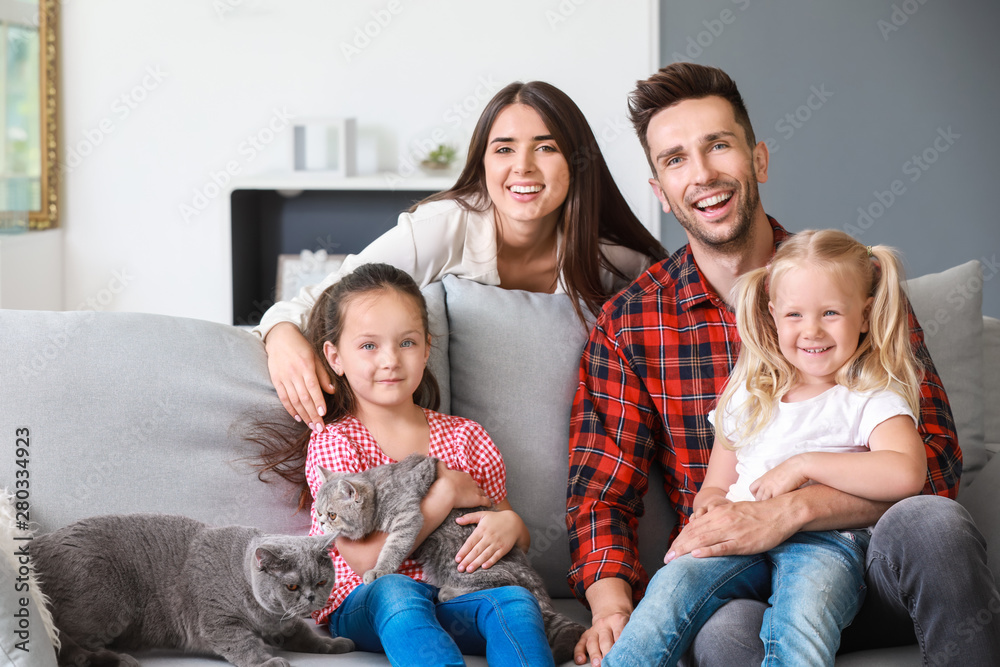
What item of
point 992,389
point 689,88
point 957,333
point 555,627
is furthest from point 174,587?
point 992,389

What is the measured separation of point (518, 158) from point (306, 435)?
31.3 inches

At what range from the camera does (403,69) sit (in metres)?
3.90

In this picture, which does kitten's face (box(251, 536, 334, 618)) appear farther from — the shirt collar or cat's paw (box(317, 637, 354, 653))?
the shirt collar

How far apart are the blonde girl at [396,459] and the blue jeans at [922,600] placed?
0.27 meters

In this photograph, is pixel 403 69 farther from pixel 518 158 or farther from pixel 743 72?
pixel 518 158

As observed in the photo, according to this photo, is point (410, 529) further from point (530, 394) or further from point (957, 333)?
point (957, 333)

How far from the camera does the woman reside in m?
1.94

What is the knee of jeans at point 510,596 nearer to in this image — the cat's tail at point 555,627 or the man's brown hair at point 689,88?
the cat's tail at point 555,627

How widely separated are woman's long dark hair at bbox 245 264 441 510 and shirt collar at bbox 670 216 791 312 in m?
0.52

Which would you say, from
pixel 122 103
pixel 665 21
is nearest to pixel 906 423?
pixel 665 21

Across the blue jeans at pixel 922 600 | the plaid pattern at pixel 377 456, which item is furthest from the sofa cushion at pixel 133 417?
the blue jeans at pixel 922 600

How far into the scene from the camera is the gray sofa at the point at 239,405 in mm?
1485

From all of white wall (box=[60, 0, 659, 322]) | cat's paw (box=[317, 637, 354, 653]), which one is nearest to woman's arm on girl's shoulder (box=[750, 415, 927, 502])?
cat's paw (box=[317, 637, 354, 653])

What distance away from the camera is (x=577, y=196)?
203 centimetres
